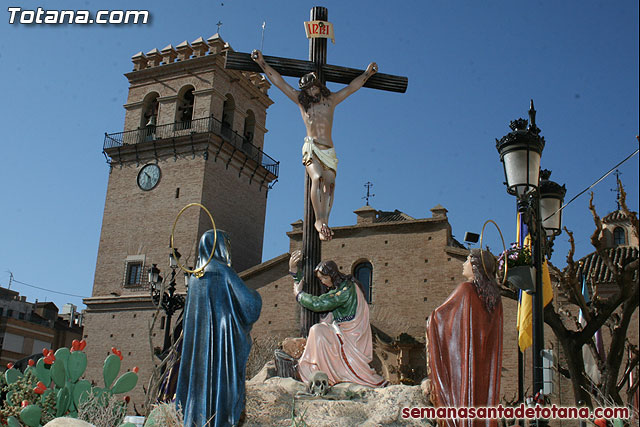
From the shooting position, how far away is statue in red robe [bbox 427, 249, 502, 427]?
6914 millimetres

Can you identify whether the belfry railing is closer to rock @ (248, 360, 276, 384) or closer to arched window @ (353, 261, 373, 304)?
arched window @ (353, 261, 373, 304)

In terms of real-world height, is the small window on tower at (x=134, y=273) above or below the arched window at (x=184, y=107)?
below

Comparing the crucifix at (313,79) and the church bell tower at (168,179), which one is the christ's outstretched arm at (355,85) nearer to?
the crucifix at (313,79)

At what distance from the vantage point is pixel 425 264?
1164 inches

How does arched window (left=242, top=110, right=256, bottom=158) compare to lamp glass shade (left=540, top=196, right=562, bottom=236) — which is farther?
arched window (left=242, top=110, right=256, bottom=158)

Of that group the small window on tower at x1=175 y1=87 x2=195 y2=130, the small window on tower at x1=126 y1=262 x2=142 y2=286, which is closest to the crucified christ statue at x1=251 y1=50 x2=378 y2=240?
the small window on tower at x1=126 y1=262 x2=142 y2=286

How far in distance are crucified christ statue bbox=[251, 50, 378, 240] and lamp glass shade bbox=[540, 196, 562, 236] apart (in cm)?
292

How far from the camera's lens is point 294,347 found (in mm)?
8375

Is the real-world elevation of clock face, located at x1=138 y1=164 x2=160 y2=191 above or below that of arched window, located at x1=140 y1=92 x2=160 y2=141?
below

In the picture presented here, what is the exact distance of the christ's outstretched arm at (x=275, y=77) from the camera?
9852mm

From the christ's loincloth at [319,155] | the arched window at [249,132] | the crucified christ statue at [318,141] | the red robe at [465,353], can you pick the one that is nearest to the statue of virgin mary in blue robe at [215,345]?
the red robe at [465,353]

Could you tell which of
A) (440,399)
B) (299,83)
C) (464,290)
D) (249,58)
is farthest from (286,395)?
(249,58)

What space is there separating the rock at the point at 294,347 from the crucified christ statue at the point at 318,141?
1.56 metres

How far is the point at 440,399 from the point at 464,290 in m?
1.13
